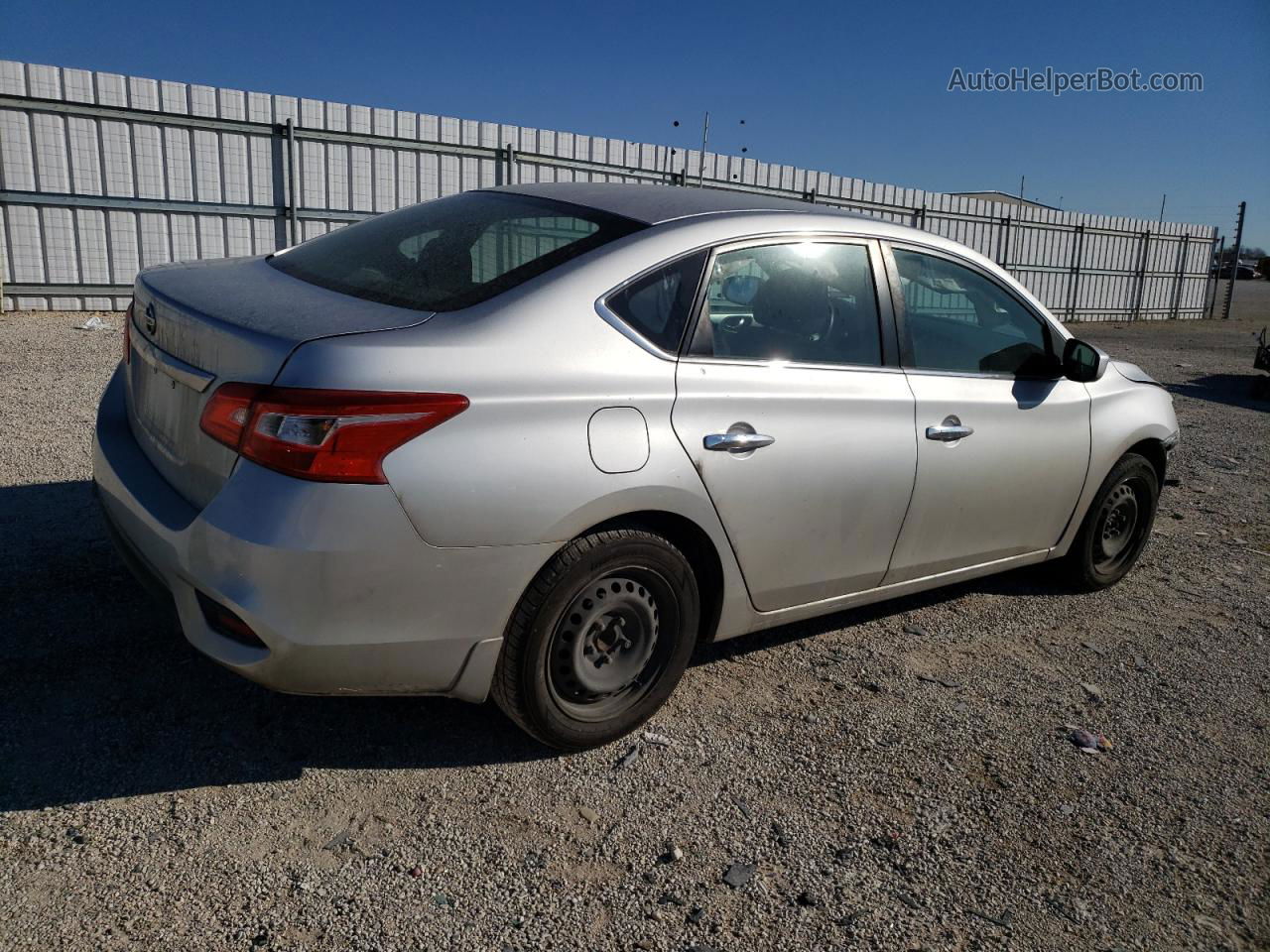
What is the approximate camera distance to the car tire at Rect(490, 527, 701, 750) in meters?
2.71

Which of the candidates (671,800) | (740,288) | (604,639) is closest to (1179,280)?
(740,288)

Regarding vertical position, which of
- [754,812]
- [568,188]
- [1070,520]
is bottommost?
[754,812]

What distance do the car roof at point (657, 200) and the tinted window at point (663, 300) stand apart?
20cm

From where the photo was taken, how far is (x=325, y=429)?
236cm

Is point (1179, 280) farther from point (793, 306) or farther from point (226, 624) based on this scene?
point (226, 624)

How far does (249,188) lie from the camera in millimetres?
12188

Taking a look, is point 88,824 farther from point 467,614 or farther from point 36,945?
point 467,614

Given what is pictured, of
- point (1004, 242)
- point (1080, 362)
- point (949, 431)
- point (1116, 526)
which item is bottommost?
point (1116, 526)

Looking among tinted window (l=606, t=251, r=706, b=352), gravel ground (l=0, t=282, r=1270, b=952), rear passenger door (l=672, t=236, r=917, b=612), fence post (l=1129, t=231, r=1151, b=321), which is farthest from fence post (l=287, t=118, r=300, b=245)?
fence post (l=1129, t=231, r=1151, b=321)

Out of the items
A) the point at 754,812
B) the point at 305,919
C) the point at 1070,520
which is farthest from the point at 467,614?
the point at 1070,520

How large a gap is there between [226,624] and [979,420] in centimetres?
270

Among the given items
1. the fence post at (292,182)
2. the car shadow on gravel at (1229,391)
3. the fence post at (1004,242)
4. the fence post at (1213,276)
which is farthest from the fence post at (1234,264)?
the fence post at (292,182)

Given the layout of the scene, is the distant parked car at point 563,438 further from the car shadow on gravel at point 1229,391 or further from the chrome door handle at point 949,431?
the car shadow on gravel at point 1229,391

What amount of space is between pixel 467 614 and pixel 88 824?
1.05 meters
